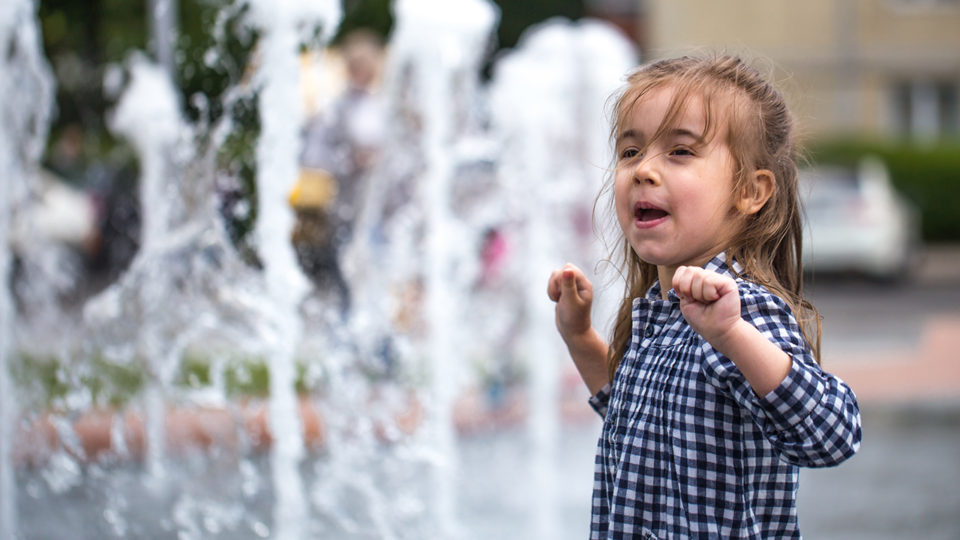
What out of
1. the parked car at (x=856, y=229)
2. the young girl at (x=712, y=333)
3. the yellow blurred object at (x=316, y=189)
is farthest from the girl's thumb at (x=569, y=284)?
the parked car at (x=856, y=229)

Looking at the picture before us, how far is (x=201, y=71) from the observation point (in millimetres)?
3154

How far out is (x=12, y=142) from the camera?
153 inches

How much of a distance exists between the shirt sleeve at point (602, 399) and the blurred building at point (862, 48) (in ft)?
56.7

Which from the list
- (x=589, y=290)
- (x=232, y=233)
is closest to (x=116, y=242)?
(x=232, y=233)

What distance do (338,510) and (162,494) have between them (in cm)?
59

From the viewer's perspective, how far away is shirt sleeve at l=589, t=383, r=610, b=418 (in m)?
1.79

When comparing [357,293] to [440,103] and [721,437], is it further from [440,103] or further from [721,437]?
[721,437]

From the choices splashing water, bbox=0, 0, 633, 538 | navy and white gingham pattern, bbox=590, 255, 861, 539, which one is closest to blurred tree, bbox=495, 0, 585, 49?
splashing water, bbox=0, 0, 633, 538

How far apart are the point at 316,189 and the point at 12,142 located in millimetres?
2114

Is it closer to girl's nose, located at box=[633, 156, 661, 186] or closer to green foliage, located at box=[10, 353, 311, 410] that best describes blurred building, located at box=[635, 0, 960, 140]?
green foliage, located at box=[10, 353, 311, 410]

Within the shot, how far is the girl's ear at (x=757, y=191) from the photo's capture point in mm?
1562

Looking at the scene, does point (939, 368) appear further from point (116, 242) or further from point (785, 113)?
point (116, 242)

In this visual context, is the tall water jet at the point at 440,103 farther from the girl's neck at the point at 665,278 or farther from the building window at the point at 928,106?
the building window at the point at 928,106

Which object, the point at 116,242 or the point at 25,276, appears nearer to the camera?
the point at 25,276
